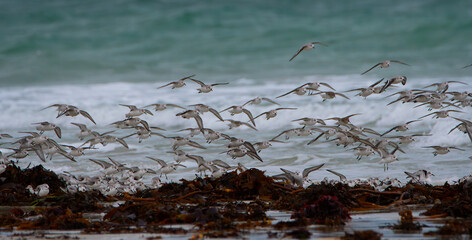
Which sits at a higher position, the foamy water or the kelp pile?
the foamy water

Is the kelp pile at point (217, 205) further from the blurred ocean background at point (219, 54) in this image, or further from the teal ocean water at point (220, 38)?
the teal ocean water at point (220, 38)

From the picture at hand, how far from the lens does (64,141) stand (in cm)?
1906

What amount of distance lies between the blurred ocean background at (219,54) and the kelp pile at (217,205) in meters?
9.44

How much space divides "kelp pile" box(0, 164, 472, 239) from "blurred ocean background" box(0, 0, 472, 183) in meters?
9.44

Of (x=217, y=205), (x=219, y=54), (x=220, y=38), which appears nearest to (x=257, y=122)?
(x=217, y=205)

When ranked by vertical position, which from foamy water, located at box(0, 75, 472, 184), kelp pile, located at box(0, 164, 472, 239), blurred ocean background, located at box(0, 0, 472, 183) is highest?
blurred ocean background, located at box(0, 0, 472, 183)

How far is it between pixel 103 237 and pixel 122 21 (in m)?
34.4

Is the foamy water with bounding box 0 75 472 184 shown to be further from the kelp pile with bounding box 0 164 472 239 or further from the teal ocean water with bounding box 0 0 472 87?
the kelp pile with bounding box 0 164 472 239

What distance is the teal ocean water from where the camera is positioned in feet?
103

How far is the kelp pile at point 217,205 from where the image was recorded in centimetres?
545

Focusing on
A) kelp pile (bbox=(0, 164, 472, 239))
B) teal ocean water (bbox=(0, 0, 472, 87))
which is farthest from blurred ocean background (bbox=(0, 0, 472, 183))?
kelp pile (bbox=(0, 164, 472, 239))

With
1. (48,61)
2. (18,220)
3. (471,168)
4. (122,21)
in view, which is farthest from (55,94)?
(18,220)

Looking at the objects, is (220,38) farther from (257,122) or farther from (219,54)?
(257,122)

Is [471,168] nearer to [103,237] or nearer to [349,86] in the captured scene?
[103,237]
